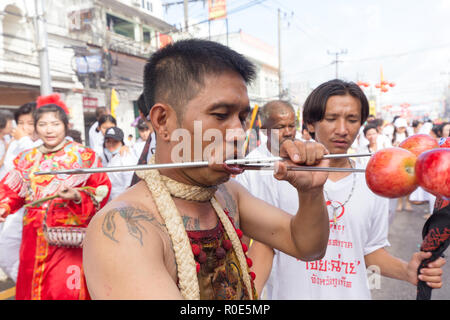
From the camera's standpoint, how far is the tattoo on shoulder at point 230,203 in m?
1.73

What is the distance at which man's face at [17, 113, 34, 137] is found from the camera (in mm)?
5000

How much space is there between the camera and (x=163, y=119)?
1.45m

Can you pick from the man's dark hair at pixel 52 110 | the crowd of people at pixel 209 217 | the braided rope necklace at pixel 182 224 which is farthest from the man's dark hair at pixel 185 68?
the man's dark hair at pixel 52 110

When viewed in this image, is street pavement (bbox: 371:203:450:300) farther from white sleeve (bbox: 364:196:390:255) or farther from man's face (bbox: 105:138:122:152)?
man's face (bbox: 105:138:122:152)

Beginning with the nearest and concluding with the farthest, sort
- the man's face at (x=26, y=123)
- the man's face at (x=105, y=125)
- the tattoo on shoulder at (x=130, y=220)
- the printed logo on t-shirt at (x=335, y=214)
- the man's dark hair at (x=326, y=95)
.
→ the tattoo on shoulder at (x=130, y=220) < the printed logo on t-shirt at (x=335, y=214) < the man's dark hair at (x=326, y=95) < the man's face at (x=26, y=123) < the man's face at (x=105, y=125)

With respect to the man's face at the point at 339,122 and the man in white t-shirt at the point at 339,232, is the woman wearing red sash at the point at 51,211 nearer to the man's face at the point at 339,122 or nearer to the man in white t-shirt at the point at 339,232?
the man in white t-shirt at the point at 339,232

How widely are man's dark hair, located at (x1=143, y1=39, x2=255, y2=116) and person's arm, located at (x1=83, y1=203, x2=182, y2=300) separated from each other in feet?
1.67

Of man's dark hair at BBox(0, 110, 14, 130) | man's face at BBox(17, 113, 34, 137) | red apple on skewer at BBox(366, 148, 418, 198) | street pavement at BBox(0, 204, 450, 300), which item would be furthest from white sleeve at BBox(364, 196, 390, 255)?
man's dark hair at BBox(0, 110, 14, 130)

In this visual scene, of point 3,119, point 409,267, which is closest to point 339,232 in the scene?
point 409,267

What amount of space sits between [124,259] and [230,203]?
800 mm

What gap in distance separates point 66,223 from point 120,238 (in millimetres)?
2298

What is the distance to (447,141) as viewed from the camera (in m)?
1.20

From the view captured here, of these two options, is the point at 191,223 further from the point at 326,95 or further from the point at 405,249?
the point at 405,249
